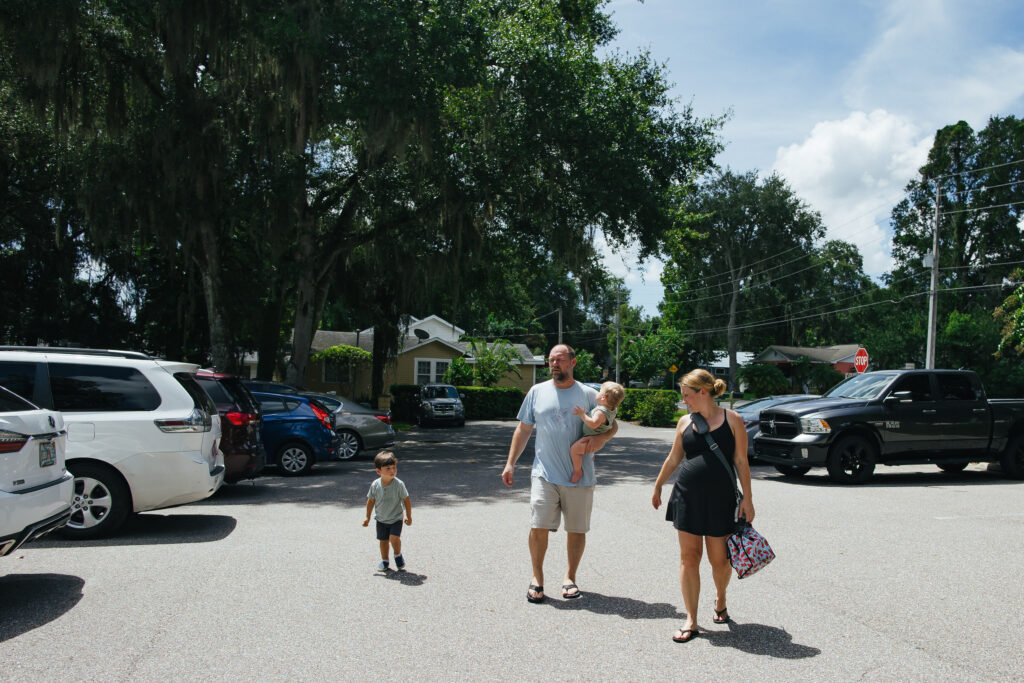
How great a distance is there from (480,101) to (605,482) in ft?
28.4

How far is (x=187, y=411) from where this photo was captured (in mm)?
7938

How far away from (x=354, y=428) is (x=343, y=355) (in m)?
30.7

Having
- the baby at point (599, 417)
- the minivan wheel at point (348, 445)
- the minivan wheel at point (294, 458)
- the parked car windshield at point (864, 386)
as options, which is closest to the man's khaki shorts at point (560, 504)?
the baby at point (599, 417)

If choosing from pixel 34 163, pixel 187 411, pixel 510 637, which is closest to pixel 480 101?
pixel 187 411

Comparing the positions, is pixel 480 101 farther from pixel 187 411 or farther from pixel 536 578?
pixel 536 578

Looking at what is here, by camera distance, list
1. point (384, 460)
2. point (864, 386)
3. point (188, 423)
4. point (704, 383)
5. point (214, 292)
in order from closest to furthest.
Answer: point (704, 383)
point (384, 460)
point (188, 423)
point (864, 386)
point (214, 292)

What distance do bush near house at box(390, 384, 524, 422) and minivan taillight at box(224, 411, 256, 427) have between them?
25.3 metres

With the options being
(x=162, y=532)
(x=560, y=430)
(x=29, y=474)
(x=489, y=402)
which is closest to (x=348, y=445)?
(x=162, y=532)

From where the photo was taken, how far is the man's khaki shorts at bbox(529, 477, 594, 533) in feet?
18.7

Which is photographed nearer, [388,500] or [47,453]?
[47,453]

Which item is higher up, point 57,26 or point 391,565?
point 57,26

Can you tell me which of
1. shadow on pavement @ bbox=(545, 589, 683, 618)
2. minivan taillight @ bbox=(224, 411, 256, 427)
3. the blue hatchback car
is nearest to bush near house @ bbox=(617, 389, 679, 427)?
the blue hatchback car

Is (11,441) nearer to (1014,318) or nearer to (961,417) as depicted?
(961,417)

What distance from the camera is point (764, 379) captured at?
56406 mm
